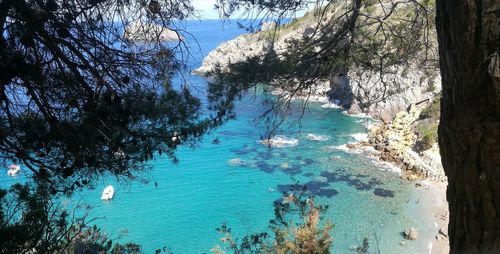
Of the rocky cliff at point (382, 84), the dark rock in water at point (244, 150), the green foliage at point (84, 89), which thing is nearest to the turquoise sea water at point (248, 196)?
the dark rock in water at point (244, 150)

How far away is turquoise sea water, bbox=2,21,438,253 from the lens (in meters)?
11.9

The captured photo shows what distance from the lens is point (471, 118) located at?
3.52 ft

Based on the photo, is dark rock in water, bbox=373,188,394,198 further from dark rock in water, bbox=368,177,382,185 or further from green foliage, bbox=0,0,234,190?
green foliage, bbox=0,0,234,190

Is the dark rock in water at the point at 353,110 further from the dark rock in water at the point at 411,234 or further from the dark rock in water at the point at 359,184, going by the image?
the dark rock in water at the point at 411,234

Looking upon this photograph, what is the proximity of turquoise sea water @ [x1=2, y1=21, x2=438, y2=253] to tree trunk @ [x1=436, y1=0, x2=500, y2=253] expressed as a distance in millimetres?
8219

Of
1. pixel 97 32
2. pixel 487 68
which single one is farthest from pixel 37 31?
pixel 487 68

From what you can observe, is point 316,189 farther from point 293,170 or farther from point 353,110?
point 353,110

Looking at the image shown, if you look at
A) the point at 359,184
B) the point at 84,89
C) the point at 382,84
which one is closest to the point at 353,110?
the point at 359,184

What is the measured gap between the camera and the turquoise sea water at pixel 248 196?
1188 centimetres

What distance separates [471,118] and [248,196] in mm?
13453

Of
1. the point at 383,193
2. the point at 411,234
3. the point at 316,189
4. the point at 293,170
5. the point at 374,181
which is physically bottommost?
the point at 411,234

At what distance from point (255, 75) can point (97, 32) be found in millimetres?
1956

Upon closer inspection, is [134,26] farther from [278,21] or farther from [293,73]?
[293,73]

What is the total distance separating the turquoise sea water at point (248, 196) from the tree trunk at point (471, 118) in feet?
27.0
